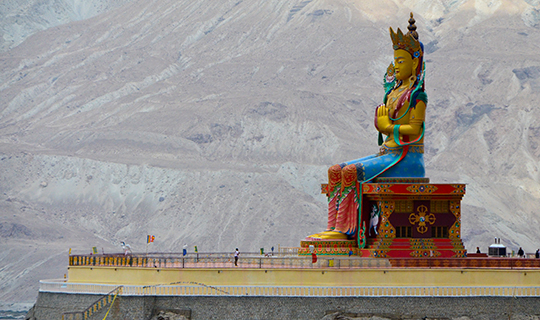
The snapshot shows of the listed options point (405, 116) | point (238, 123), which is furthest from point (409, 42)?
point (238, 123)

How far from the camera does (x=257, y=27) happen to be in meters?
185

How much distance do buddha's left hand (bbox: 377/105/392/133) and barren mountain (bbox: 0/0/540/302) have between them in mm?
71658

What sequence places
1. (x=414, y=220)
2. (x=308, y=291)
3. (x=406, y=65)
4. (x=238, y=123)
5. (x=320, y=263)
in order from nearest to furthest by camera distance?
(x=308, y=291) < (x=320, y=263) < (x=414, y=220) < (x=406, y=65) < (x=238, y=123)

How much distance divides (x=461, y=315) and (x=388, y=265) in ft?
9.79

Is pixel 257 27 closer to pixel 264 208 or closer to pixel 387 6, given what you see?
pixel 387 6

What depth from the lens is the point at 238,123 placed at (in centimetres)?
13912

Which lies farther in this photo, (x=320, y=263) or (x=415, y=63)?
(x=415, y=63)

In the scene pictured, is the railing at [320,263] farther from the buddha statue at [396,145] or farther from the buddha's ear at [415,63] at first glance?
the buddha's ear at [415,63]

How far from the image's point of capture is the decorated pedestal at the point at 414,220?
3153cm

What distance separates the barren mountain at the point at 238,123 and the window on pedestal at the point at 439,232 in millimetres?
73356

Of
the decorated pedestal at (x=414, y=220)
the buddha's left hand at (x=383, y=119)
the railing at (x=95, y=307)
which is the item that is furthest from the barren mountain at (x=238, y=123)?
the decorated pedestal at (x=414, y=220)

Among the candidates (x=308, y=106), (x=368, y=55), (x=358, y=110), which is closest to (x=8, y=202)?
(x=308, y=106)

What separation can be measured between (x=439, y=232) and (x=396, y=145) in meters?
3.63

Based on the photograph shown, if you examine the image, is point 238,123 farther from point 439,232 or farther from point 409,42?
point 439,232
